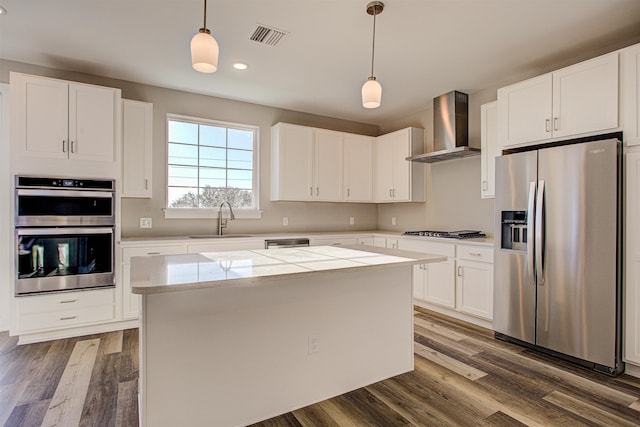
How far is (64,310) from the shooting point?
125 inches

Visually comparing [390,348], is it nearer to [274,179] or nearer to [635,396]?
[635,396]

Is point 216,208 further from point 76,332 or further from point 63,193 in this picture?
point 76,332

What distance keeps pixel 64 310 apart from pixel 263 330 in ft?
7.78

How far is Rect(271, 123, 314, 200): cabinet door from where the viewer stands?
4.50 m

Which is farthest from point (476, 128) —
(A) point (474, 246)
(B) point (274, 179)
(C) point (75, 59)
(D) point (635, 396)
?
(C) point (75, 59)

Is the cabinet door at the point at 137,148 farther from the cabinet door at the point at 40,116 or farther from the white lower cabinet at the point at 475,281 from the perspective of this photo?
the white lower cabinet at the point at 475,281

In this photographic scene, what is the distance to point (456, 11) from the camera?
2469mm

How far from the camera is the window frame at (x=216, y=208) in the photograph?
4039 mm

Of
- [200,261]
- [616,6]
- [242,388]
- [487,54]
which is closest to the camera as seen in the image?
[242,388]

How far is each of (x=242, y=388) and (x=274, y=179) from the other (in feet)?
9.99

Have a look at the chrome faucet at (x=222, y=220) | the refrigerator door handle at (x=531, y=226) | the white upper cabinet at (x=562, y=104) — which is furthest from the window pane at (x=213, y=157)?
the refrigerator door handle at (x=531, y=226)

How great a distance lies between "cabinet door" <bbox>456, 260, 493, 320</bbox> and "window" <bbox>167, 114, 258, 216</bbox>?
270 cm

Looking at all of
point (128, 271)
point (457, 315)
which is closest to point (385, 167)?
point (457, 315)

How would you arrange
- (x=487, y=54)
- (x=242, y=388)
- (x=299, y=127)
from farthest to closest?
(x=299, y=127) → (x=487, y=54) → (x=242, y=388)
